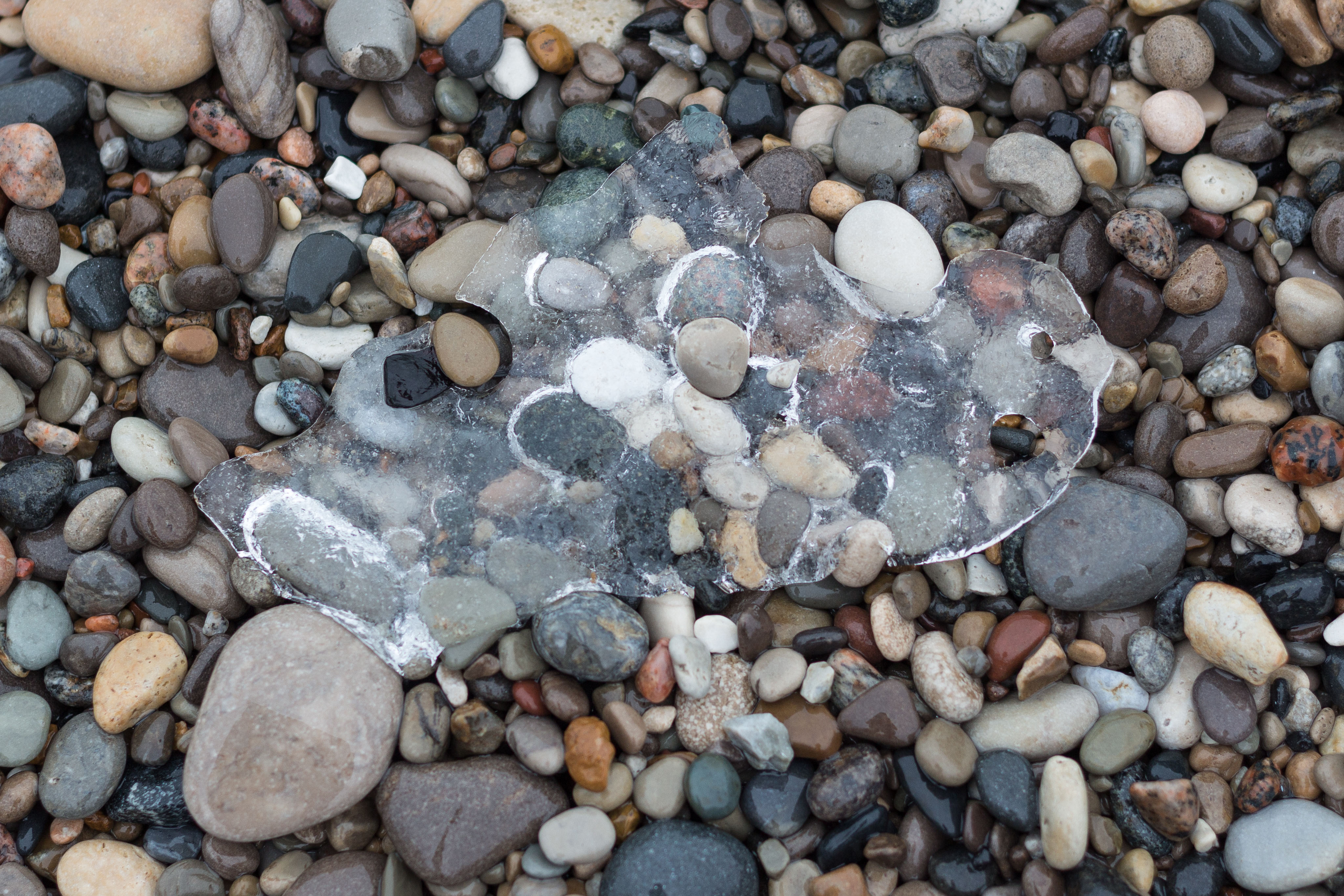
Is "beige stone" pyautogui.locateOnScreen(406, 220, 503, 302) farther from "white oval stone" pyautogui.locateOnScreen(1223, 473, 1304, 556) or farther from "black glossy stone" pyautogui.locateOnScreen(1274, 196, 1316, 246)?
"black glossy stone" pyautogui.locateOnScreen(1274, 196, 1316, 246)

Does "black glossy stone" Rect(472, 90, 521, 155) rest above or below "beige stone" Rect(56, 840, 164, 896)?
above

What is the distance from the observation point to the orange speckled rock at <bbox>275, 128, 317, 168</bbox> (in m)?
3.38

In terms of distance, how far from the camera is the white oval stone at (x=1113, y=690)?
282 centimetres

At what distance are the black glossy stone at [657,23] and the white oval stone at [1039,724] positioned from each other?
272cm

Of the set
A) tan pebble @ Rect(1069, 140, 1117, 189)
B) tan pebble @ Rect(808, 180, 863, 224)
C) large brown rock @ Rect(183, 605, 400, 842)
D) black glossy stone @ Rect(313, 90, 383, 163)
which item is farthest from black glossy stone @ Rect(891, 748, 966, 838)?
black glossy stone @ Rect(313, 90, 383, 163)

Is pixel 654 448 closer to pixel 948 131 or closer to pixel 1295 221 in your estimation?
pixel 948 131

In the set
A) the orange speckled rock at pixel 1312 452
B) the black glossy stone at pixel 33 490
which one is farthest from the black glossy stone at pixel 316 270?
the orange speckled rock at pixel 1312 452

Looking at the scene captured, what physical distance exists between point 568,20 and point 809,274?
55.6 inches

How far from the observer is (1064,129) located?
10.8ft

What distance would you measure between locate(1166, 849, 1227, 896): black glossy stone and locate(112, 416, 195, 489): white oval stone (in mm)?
3364

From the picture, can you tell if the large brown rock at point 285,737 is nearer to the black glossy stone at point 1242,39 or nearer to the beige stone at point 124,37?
the beige stone at point 124,37

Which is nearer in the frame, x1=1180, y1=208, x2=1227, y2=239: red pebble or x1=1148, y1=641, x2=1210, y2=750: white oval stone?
x1=1148, y1=641, x2=1210, y2=750: white oval stone

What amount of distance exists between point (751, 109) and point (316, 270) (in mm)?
1707

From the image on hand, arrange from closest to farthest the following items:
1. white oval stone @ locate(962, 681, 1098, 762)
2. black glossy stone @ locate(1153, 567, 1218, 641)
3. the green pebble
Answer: the green pebble < white oval stone @ locate(962, 681, 1098, 762) < black glossy stone @ locate(1153, 567, 1218, 641)
